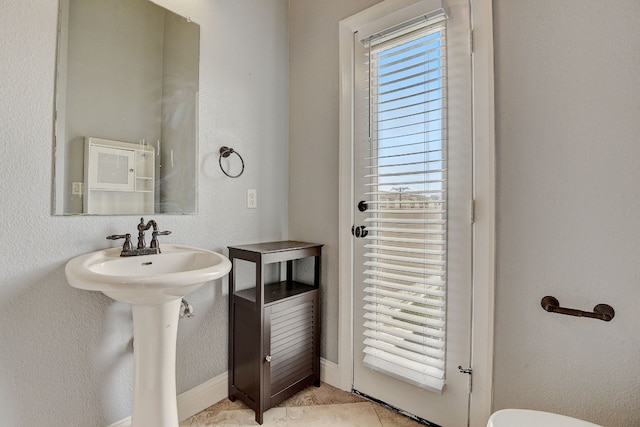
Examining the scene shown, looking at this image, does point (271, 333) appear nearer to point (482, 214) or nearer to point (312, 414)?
point (312, 414)

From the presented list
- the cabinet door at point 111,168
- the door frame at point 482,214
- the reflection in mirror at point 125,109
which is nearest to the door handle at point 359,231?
the door frame at point 482,214

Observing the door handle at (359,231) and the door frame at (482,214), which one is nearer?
the door frame at (482,214)

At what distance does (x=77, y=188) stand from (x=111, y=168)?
6.3 inches

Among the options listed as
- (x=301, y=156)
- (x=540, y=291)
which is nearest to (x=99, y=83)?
(x=301, y=156)

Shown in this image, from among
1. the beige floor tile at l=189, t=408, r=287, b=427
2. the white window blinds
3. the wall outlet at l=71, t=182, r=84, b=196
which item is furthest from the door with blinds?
the wall outlet at l=71, t=182, r=84, b=196

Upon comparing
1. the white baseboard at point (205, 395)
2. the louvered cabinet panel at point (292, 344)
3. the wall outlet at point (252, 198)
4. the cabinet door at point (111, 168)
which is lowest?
the white baseboard at point (205, 395)

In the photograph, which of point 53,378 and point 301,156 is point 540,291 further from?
point 53,378

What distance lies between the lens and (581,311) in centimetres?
109

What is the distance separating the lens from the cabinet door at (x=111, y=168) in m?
1.32

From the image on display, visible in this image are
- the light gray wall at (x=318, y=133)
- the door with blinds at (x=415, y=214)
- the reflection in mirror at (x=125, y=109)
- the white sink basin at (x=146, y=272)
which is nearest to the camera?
the white sink basin at (x=146, y=272)

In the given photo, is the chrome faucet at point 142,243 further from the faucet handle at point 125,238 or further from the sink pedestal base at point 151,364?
the sink pedestal base at point 151,364

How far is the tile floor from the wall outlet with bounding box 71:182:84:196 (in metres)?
1.21

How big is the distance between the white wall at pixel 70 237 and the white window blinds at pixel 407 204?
802 millimetres

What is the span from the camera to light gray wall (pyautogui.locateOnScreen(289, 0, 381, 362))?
1.86 meters
